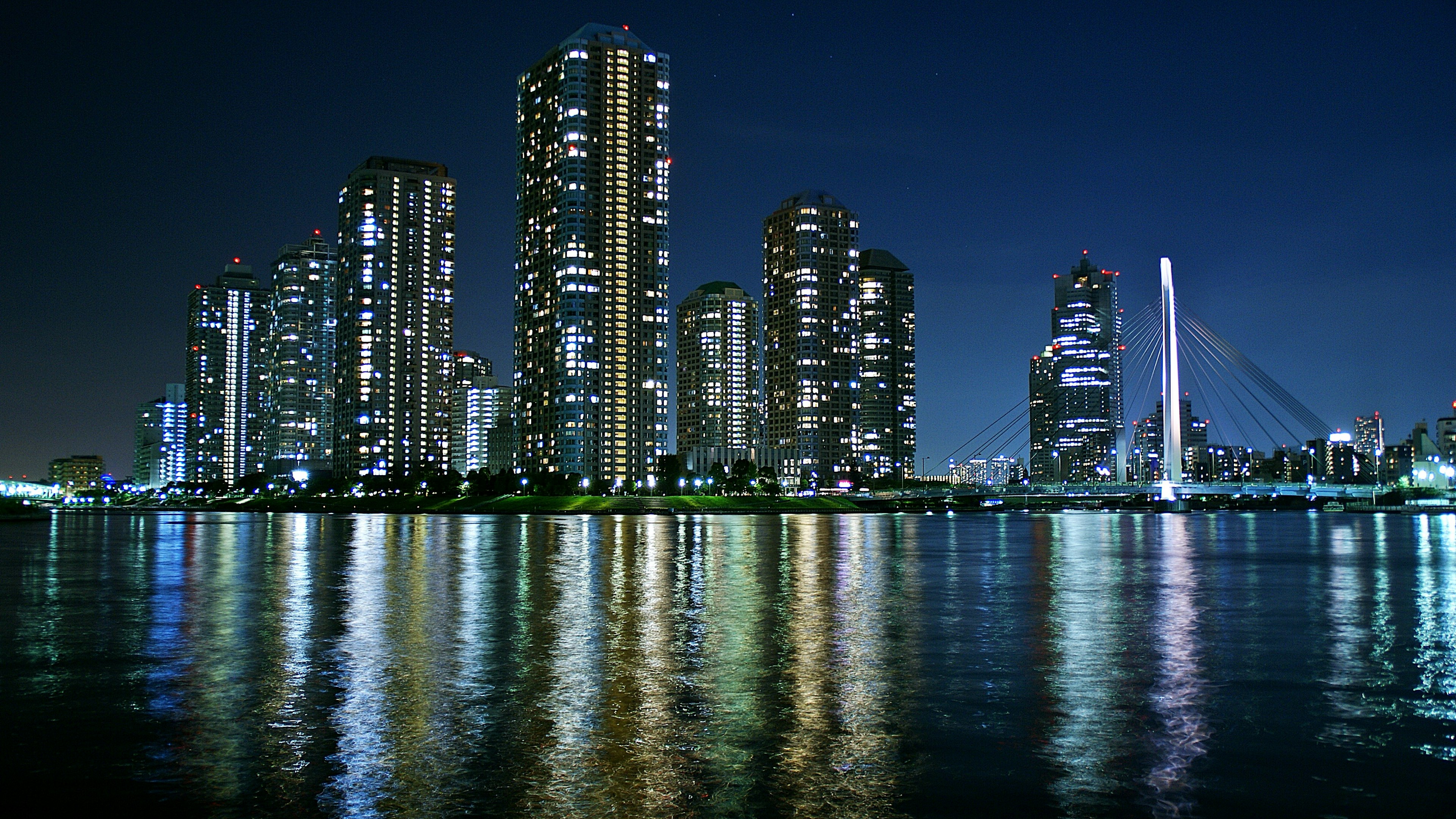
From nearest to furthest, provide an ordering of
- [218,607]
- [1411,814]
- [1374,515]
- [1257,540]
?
[1411,814] < [218,607] < [1257,540] < [1374,515]

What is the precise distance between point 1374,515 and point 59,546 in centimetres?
18743

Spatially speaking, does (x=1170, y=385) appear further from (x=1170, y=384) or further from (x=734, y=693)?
(x=734, y=693)

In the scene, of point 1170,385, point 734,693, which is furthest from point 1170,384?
point 734,693

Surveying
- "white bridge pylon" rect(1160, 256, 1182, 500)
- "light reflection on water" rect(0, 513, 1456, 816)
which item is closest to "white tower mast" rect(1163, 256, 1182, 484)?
"white bridge pylon" rect(1160, 256, 1182, 500)

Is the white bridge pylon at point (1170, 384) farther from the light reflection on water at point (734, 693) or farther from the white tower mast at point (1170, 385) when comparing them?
the light reflection on water at point (734, 693)

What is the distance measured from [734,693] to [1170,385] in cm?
14654

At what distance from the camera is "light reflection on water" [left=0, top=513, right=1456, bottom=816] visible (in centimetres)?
1346

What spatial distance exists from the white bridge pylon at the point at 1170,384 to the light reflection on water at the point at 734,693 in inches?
4281

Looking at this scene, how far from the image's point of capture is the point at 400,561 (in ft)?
182

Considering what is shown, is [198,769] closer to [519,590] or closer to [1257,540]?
[519,590]

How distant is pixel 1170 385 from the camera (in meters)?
151

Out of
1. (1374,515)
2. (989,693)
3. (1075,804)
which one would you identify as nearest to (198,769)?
(1075,804)

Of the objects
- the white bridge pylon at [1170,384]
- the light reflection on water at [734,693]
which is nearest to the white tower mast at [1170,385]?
the white bridge pylon at [1170,384]

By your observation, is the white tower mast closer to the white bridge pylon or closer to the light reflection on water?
the white bridge pylon
